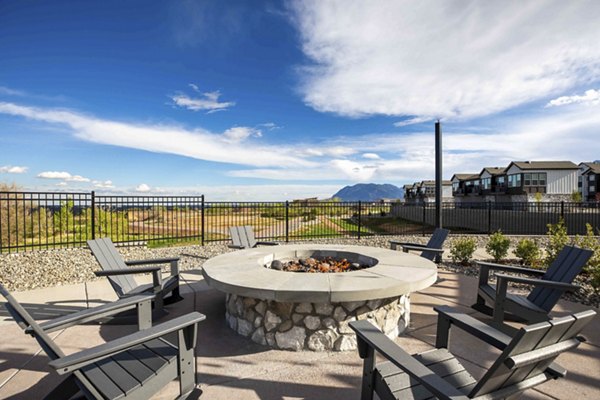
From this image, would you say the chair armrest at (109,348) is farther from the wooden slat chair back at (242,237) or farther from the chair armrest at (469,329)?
the wooden slat chair back at (242,237)

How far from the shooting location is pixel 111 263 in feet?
13.6

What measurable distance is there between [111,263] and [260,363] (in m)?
2.62

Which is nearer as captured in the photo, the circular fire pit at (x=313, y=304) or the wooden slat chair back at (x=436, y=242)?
the circular fire pit at (x=313, y=304)

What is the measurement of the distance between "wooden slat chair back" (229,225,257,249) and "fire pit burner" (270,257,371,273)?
1.88 m

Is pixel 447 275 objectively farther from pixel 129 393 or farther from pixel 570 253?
pixel 129 393

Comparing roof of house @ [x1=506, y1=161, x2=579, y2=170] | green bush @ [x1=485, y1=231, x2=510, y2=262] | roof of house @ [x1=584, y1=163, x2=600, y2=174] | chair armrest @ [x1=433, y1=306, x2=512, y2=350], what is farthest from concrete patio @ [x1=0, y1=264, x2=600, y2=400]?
roof of house @ [x1=584, y1=163, x2=600, y2=174]

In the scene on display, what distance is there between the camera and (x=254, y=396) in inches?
97.0

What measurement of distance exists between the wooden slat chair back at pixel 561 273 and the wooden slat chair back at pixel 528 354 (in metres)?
1.99

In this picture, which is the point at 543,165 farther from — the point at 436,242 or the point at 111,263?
the point at 111,263

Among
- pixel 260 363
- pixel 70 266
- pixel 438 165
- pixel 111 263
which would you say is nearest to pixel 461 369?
pixel 260 363

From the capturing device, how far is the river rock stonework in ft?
10.4

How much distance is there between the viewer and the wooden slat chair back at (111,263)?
13.0ft

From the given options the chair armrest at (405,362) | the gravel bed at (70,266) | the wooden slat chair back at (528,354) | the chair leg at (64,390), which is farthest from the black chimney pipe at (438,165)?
the chair leg at (64,390)

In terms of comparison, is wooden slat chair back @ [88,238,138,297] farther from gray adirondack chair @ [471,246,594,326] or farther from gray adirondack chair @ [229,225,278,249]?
gray adirondack chair @ [471,246,594,326]
